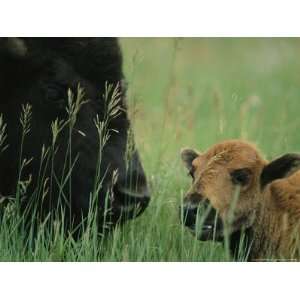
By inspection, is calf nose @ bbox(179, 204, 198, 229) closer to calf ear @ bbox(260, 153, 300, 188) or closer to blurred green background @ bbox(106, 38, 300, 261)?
blurred green background @ bbox(106, 38, 300, 261)

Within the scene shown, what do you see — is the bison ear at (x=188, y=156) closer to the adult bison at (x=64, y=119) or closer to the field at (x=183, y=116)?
the field at (x=183, y=116)

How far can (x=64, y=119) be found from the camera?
436cm

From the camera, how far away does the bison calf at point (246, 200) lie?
13.5ft

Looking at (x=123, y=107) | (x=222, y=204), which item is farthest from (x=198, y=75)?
(x=222, y=204)

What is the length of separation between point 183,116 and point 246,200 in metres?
A: 0.94

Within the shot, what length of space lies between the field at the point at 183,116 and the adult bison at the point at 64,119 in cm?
17

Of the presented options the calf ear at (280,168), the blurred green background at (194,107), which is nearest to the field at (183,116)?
the blurred green background at (194,107)

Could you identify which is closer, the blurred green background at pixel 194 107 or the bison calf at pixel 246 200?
the bison calf at pixel 246 200

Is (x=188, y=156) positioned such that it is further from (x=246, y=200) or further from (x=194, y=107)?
(x=194, y=107)

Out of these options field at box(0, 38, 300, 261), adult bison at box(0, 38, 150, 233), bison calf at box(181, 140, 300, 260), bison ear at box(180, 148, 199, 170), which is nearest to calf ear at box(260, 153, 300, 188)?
bison calf at box(181, 140, 300, 260)

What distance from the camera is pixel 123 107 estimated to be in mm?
4418

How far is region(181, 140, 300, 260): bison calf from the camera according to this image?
4109 millimetres

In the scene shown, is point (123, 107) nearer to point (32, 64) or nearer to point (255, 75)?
point (32, 64)

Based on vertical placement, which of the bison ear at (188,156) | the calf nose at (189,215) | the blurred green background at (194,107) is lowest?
the calf nose at (189,215)
